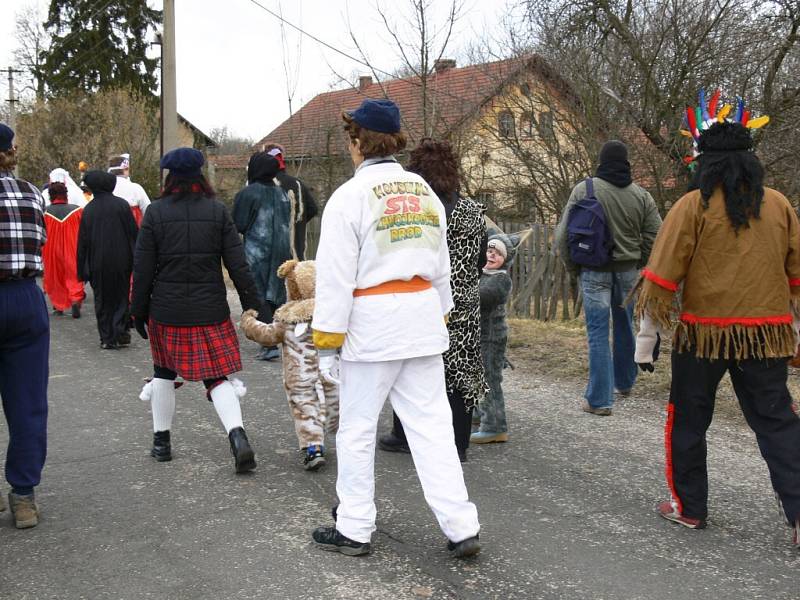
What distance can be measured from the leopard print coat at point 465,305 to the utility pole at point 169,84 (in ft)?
37.2

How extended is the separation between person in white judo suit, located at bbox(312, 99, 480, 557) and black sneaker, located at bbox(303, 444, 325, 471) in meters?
1.10

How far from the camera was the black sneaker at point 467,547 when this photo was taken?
364 centimetres

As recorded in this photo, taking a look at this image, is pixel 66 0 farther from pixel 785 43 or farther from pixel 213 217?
pixel 213 217

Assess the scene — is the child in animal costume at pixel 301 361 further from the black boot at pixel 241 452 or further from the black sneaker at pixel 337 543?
the black sneaker at pixel 337 543

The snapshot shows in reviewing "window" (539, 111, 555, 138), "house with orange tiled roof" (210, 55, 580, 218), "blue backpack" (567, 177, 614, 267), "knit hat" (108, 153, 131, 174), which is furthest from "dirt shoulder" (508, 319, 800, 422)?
"knit hat" (108, 153, 131, 174)

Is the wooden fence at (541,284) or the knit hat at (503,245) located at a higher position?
the knit hat at (503,245)

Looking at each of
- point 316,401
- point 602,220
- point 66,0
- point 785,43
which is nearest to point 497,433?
point 316,401

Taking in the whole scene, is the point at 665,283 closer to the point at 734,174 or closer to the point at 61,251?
the point at 734,174

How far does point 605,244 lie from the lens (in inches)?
242

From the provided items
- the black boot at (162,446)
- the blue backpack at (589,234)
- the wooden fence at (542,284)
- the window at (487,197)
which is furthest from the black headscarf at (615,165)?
the window at (487,197)

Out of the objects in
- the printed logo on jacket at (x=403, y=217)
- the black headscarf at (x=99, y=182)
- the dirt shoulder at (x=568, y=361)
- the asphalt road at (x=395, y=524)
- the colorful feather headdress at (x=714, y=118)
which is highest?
the colorful feather headdress at (x=714, y=118)

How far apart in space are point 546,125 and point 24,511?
8.97m

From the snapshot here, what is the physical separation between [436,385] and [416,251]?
584 millimetres

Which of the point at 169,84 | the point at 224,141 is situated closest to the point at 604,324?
the point at 169,84
